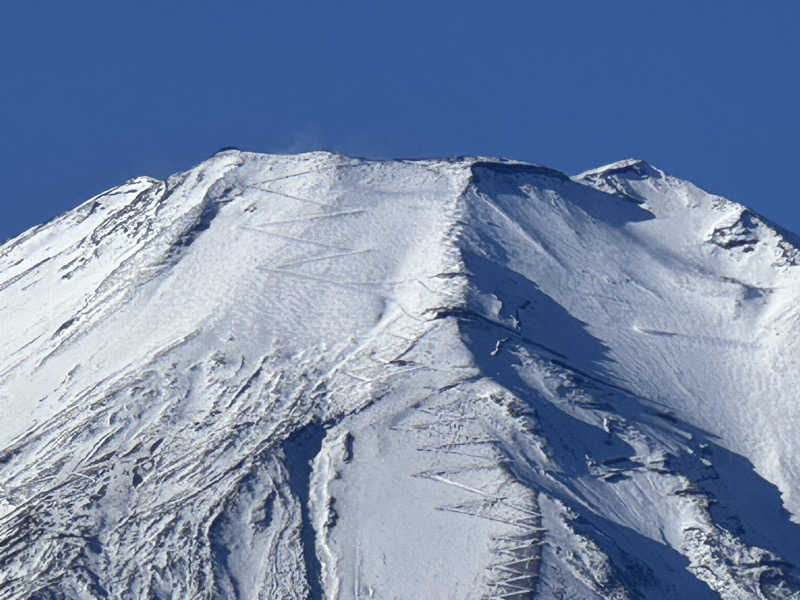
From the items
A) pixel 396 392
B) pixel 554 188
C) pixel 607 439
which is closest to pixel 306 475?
pixel 396 392

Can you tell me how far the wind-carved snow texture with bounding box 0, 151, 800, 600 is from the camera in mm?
73062

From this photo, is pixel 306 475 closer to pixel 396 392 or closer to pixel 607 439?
pixel 396 392

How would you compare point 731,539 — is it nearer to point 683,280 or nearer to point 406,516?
point 406,516

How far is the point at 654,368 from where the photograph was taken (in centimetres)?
9094

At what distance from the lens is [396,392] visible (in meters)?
82.2

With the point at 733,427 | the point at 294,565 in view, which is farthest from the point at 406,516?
the point at 733,427

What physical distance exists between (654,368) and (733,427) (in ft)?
15.8

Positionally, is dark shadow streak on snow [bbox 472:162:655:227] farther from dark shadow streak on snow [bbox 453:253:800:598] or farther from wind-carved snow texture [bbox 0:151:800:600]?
dark shadow streak on snow [bbox 453:253:800:598]

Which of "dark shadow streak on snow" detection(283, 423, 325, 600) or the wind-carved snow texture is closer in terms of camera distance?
"dark shadow streak on snow" detection(283, 423, 325, 600)

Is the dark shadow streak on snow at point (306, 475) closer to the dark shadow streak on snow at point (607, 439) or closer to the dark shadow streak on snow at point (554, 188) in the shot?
the dark shadow streak on snow at point (607, 439)

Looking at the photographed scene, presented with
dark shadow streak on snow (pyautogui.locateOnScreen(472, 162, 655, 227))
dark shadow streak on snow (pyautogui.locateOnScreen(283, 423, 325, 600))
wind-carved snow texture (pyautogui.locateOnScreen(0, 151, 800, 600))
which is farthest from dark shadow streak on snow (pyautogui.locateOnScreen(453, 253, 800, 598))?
dark shadow streak on snow (pyautogui.locateOnScreen(472, 162, 655, 227))

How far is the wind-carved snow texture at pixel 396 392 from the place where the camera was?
240 feet

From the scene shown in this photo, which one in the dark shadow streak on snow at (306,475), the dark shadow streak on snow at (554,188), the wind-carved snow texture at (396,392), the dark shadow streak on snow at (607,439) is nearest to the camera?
the dark shadow streak on snow at (306,475)

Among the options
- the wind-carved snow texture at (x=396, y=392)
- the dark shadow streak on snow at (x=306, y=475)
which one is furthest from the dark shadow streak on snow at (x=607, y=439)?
the dark shadow streak on snow at (x=306, y=475)
